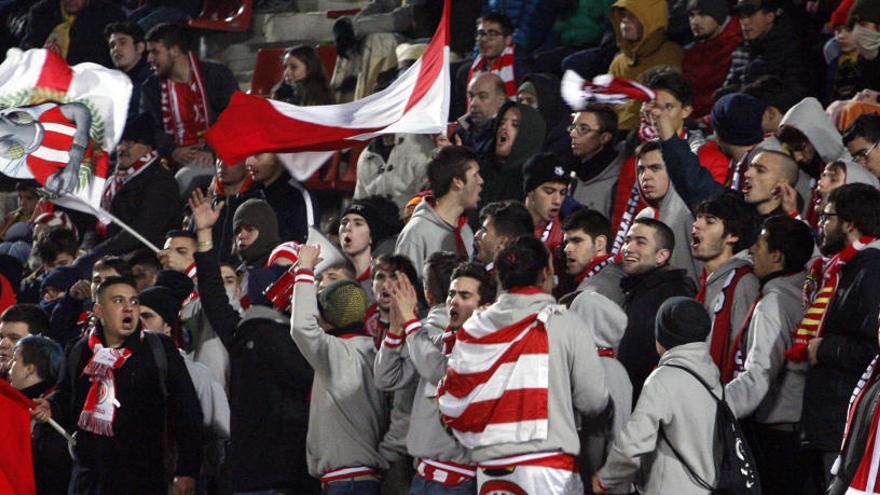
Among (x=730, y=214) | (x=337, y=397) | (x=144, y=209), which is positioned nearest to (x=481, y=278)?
(x=337, y=397)

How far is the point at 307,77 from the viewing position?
14000 millimetres

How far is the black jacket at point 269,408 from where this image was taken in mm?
9781

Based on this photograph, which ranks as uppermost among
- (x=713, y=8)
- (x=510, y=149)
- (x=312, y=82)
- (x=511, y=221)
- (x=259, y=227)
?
(x=713, y=8)

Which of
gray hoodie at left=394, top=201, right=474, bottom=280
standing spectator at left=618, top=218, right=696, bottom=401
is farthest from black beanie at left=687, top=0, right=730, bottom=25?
standing spectator at left=618, top=218, right=696, bottom=401

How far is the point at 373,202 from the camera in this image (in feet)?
37.6

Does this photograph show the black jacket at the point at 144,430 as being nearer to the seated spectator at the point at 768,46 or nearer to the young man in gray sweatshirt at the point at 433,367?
the young man in gray sweatshirt at the point at 433,367

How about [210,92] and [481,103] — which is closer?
[481,103]

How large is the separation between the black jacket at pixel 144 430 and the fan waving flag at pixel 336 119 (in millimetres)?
1416

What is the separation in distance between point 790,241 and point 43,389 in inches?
181

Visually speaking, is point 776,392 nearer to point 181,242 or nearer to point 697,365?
point 697,365

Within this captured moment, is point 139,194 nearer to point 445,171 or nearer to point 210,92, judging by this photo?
point 210,92

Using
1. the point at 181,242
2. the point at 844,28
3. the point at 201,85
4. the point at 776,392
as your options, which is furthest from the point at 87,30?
the point at 776,392

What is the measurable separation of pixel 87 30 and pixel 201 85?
260 centimetres

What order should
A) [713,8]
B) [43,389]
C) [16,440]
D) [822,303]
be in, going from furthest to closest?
[713,8], [43,389], [16,440], [822,303]
